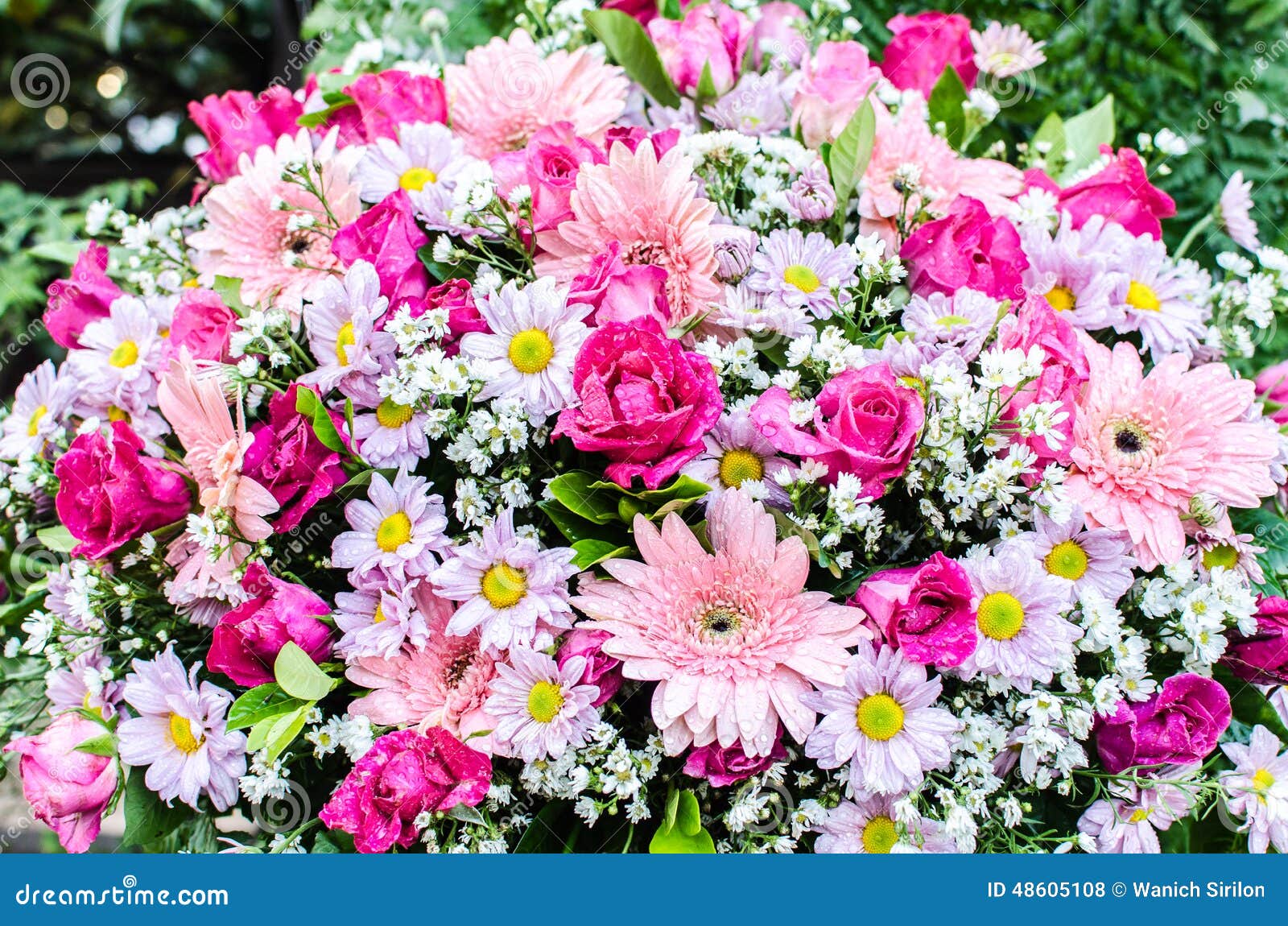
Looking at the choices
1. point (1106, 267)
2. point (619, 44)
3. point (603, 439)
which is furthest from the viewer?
point (619, 44)

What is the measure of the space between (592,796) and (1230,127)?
1.25 m

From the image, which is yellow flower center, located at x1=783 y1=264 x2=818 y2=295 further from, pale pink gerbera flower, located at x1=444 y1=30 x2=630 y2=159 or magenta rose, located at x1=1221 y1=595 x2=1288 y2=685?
magenta rose, located at x1=1221 y1=595 x2=1288 y2=685

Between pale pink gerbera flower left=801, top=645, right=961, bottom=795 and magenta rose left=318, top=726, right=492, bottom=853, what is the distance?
0.84ft

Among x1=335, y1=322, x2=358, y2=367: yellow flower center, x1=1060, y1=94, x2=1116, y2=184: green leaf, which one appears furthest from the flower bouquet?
x1=1060, y1=94, x2=1116, y2=184: green leaf

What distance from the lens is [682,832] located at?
2.58ft

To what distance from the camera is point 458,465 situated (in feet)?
2.72

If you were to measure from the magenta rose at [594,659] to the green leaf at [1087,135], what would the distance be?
77 cm

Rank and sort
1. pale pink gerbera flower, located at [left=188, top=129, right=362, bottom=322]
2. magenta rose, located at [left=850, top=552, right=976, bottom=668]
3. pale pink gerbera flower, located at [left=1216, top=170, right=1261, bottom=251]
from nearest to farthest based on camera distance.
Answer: magenta rose, located at [left=850, top=552, right=976, bottom=668] < pale pink gerbera flower, located at [left=188, top=129, right=362, bottom=322] < pale pink gerbera flower, located at [left=1216, top=170, right=1261, bottom=251]

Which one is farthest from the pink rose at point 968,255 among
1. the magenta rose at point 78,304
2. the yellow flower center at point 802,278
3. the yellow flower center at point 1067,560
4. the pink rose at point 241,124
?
the magenta rose at point 78,304

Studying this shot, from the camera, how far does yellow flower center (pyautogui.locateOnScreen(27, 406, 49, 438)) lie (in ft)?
3.34

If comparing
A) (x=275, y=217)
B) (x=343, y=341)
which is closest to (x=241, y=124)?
(x=275, y=217)

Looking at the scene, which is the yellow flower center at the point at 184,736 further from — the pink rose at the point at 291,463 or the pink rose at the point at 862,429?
the pink rose at the point at 862,429
